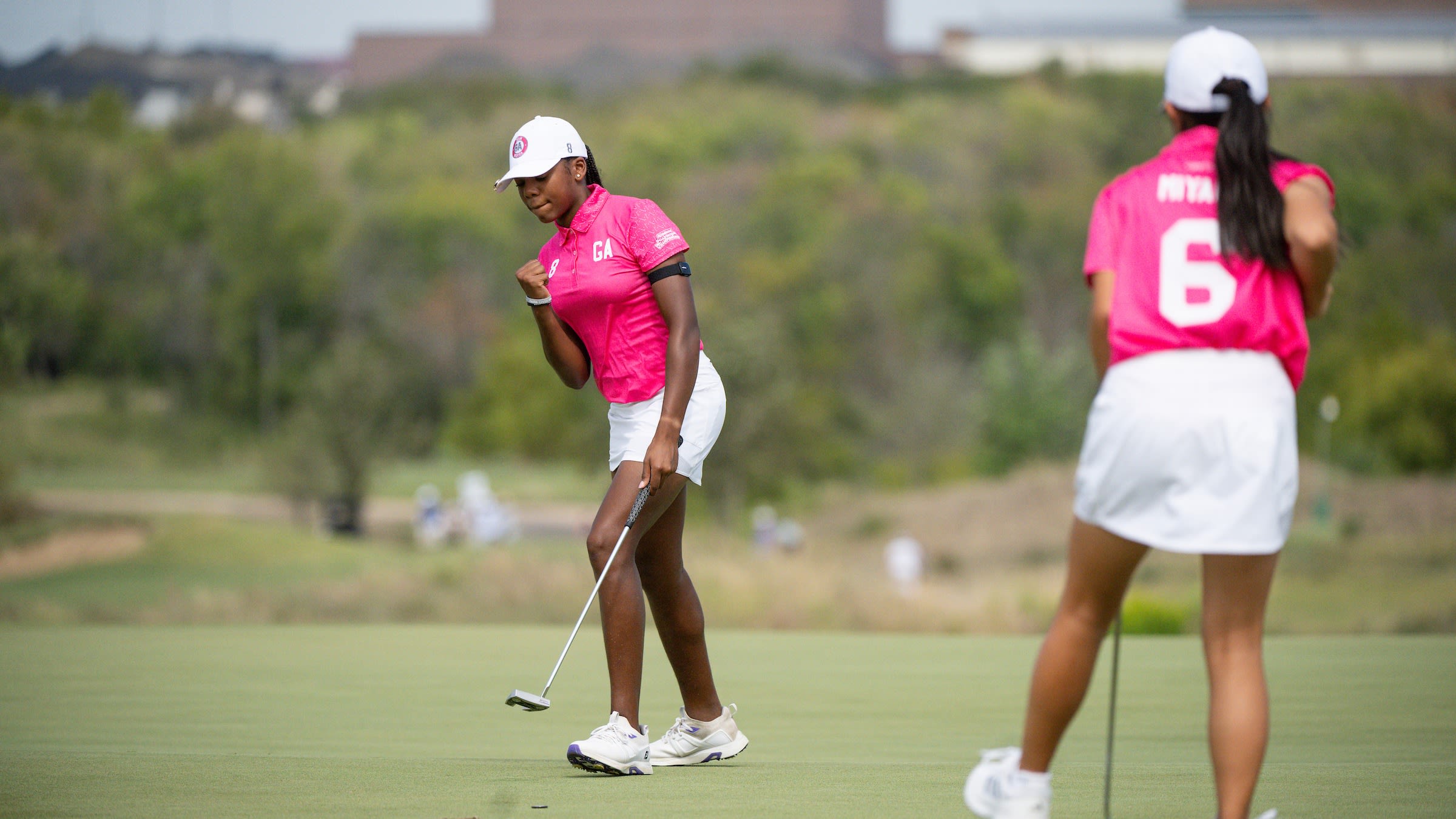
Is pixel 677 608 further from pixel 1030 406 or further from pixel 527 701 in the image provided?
pixel 1030 406

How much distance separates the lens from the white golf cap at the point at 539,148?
5.37 meters

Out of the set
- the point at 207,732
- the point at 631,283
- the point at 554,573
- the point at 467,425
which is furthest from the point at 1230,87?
the point at 467,425

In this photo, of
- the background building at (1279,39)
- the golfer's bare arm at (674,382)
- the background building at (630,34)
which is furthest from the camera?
the background building at (630,34)

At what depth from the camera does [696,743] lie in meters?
5.61

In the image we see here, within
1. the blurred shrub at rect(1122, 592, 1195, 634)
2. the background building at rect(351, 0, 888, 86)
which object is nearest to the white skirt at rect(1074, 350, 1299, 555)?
the blurred shrub at rect(1122, 592, 1195, 634)

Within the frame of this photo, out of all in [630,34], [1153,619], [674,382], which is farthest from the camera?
[630,34]

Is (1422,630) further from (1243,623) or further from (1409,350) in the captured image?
(1409,350)

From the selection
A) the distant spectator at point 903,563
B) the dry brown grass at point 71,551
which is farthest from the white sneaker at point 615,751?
the dry brown grass at point 71,551

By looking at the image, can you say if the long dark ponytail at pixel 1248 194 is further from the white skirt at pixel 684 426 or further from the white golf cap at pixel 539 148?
the white golf cap at pixel 539 148

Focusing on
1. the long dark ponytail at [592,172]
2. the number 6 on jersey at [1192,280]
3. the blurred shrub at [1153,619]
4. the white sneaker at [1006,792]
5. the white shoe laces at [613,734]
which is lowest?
the blurred shrub at [1153,619]

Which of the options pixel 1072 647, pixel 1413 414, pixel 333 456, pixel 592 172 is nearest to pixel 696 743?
pixel 592 172

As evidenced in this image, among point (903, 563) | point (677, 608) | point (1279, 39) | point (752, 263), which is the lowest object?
point (903, 563)

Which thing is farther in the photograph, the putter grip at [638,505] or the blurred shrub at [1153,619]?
the blurred shrub at [1153,619]

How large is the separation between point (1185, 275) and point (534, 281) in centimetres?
249
